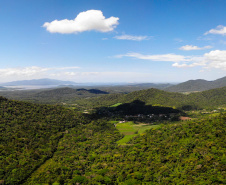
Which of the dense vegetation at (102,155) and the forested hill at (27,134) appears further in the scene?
the forested hill at (27,134)

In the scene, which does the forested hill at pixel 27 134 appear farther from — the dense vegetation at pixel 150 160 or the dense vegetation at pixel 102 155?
the dense vegetation at pixel 150 160

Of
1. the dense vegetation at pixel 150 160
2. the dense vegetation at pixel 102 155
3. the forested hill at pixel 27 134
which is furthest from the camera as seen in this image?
the forested hill at pixel 27 134

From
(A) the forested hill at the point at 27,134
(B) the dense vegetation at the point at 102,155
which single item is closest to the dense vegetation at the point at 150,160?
(B) the dense vegetation at the point at 102,155

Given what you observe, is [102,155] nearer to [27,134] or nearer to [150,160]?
[150,160]

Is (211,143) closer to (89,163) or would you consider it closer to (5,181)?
(89,163)

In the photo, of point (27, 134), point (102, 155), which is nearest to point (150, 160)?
point (102, 155)

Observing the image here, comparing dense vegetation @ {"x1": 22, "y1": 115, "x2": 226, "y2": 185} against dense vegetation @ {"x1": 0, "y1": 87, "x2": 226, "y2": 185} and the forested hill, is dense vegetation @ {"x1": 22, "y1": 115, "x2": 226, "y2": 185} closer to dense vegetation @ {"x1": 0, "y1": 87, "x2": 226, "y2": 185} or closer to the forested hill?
dense vegetation @ {"x1": 0, "y1": 87, "x2": 226, "y2": 185}

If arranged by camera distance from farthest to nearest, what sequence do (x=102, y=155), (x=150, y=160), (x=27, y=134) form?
(x=27, y=134), (x=102, y=155), (x=150, y=160)

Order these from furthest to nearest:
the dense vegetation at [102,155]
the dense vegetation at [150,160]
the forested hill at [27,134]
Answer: the forested hill at [27,134] < the dense vegetation at [102,155] < the dense vegetation at [150,160]

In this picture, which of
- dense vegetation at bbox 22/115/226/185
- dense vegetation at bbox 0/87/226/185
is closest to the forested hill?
dense vegetation at bbox 0/87/226/185

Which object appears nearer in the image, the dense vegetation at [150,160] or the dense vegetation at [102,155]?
the dense vegetation at [150,160]
